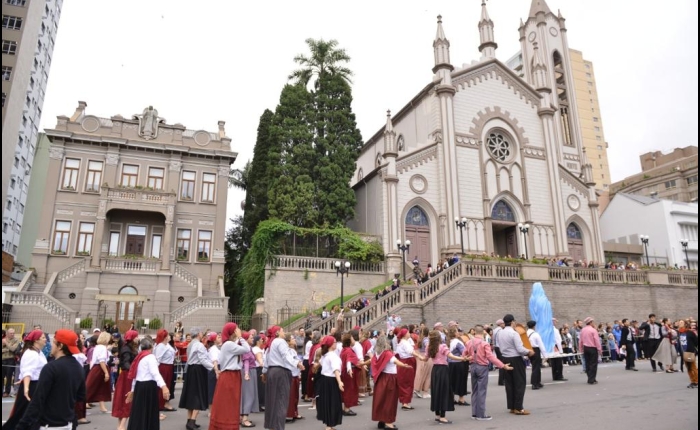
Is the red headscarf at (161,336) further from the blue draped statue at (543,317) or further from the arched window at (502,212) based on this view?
the arched window at (502,212)

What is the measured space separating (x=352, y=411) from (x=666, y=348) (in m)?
10.4

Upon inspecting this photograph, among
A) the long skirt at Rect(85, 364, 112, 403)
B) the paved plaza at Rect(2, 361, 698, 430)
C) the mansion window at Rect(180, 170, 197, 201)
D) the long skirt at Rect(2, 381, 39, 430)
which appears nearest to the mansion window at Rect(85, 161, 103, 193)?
the mansion window at Rect(180, 170, 197, 201)

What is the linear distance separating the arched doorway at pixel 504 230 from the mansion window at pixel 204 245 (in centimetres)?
1973

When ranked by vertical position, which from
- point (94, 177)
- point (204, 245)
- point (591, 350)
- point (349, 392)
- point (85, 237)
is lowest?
point (349, 392)

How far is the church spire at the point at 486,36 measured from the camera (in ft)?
130

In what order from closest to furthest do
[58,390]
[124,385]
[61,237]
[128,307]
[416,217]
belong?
[58,390], [124,385], [128,307], [61,237], [416,217]

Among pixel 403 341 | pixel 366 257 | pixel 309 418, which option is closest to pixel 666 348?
pixel 403 341

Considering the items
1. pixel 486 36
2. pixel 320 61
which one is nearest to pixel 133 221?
pixel 320 61

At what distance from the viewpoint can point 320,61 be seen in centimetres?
3538

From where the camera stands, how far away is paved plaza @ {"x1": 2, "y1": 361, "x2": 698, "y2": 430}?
8383 mm

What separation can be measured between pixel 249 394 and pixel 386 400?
2.85 m

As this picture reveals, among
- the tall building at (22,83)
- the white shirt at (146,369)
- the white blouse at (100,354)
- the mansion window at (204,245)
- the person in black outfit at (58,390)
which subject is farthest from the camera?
the tall building at (22,83)

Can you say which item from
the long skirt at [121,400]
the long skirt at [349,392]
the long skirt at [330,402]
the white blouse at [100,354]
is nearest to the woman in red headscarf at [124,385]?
the long skirt at [121,400]

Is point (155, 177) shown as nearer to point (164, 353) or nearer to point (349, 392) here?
point (164, 353)
